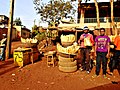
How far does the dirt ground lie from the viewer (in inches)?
278

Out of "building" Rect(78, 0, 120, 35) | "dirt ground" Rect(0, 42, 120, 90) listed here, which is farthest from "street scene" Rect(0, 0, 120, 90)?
"building" Rect(78, 0, 120, 35)

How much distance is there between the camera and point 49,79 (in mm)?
8125

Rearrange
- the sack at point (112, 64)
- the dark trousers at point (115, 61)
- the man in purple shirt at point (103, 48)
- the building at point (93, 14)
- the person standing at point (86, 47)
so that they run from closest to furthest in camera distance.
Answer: the man in purple shirt at point (103, 48)
the person standing at point (86, 47)
the dark trousers at point (115, 61)
the sack at point (112, 64)
the building at point (93, 14)

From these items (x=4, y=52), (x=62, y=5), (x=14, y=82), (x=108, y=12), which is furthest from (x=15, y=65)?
(x=62, y=5)

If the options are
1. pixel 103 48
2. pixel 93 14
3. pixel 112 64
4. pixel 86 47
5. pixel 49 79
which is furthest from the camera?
pixel 93 14

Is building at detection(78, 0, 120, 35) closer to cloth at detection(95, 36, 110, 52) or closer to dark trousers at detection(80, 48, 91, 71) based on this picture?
dark trousers at detection(80, 48, 91, 71)

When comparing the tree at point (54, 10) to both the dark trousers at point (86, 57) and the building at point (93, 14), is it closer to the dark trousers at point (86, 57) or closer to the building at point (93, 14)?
the building at point (93, 14)

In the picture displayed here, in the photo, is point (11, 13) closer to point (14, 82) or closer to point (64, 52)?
point (64, 52)

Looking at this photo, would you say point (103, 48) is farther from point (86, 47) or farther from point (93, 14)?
point (93, 14)

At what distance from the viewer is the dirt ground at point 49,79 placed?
23.2 ft

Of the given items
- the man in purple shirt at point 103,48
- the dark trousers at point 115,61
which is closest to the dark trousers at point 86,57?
the man in purple shirt at point 103,48

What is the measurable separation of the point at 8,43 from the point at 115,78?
6369mm

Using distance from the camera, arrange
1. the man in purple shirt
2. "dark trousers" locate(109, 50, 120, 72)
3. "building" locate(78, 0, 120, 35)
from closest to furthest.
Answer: the man in purple shirt, "dark trousers" locate(109, 50, 120, 72), "building" locate(78, 0, 120, 35)

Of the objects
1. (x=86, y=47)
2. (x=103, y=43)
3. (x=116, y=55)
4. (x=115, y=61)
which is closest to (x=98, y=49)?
(x=103, y=43)
